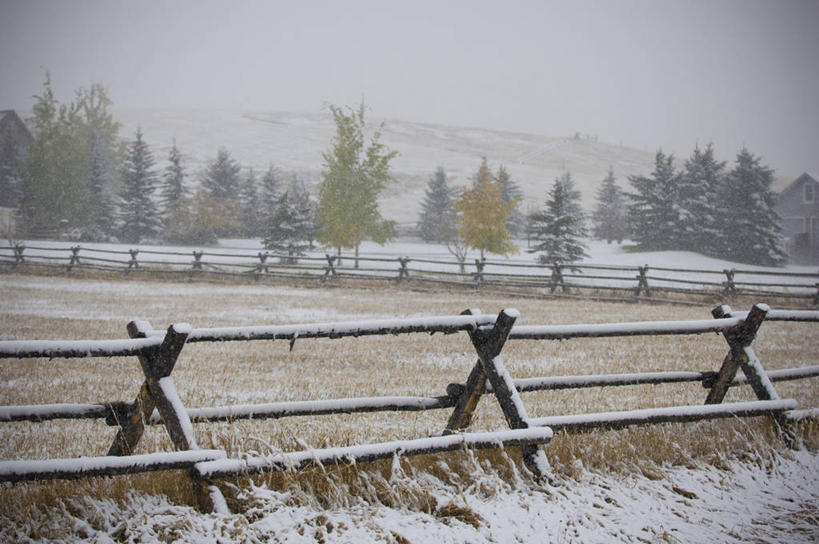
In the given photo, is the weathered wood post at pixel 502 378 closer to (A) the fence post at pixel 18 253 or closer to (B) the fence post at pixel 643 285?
(B) the fence post at pixel 643 285

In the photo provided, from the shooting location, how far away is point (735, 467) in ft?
12.9

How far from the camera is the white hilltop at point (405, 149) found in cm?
9175

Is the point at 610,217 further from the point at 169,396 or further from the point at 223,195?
the point at 169,396

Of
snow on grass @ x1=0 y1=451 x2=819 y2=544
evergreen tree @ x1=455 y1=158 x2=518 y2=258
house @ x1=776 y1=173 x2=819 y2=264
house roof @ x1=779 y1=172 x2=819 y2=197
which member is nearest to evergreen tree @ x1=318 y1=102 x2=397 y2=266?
evergreen tree @ x1=455 y1=158 x2=518 y2=258

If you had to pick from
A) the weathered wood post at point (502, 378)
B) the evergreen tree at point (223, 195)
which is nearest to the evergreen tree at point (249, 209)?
the evergreen tree at point (223, 195)

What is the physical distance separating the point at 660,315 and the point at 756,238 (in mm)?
34340

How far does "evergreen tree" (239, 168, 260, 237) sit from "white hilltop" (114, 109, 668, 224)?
19.4m

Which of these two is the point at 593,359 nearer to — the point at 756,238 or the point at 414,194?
the point at 756,238

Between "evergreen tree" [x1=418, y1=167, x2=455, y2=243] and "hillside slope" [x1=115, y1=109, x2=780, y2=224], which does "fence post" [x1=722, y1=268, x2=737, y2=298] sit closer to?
"evergreen tree" [x1=418, y1=167, x2=455, y2=243]

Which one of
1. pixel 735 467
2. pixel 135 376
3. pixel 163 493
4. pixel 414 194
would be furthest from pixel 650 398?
pixel 414 194

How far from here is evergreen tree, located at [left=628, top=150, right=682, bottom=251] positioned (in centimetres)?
4806

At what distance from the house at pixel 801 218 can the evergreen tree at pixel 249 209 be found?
48.9m

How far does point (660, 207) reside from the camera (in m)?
48.7

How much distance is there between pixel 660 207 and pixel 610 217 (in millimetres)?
16471
